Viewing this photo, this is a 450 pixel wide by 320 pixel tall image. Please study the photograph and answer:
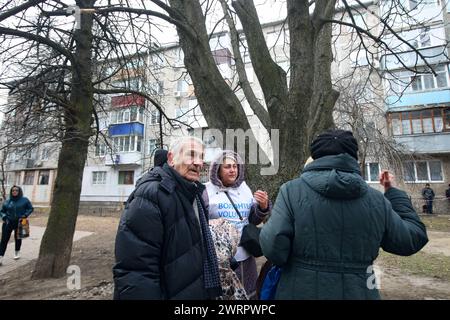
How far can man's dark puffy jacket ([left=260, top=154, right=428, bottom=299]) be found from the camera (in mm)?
1443

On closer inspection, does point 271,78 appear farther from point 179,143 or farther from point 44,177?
point 44,177

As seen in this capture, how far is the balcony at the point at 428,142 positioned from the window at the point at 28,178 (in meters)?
32.9

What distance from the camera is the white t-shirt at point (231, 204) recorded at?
88.5 inches

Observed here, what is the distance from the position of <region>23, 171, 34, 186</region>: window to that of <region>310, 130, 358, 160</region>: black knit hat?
3530 cm

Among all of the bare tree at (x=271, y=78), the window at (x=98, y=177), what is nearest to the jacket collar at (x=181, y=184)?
the bare tree at (x=271, y=78)

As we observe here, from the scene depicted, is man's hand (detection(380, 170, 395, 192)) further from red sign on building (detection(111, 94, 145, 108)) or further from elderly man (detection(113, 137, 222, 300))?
red sign on building (detection(111, 94, 145, 108))

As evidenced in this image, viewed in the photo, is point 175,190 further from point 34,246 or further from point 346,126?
point 346,126

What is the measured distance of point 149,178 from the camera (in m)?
1.73

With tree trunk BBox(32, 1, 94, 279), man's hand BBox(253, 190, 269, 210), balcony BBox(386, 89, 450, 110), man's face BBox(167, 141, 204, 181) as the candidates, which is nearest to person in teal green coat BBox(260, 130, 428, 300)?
man's face BBox(167, 141, 204, 181)

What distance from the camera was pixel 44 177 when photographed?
30.0 metres

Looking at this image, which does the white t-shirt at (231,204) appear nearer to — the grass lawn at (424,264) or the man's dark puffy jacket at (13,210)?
the grass lawn at (424,264)

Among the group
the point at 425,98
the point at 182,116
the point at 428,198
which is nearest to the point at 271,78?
the point at 182,116

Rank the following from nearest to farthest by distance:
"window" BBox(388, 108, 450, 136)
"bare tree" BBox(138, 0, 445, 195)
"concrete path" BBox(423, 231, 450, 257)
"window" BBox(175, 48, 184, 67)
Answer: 1. "bare tree" BBox(138, 0, 445, 195)
2. "window" BBox(175, 48, 184, 67)
3. "concrete path" BBox(423, 231, 450, 257)
4. "window" BBox(388, 108, 450, 136)
